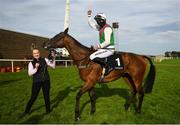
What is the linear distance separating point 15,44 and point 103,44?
2879cm

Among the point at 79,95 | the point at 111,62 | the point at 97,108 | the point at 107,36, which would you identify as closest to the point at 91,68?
the point at 111,62

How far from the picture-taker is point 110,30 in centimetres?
834

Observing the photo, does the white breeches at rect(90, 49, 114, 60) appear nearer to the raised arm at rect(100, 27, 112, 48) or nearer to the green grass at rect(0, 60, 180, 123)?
the raised arm at rect(100, 27, 112, 48)

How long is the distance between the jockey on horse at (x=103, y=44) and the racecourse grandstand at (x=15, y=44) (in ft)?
77.2

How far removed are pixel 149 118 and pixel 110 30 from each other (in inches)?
105

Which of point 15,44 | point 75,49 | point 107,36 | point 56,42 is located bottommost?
point 75,49

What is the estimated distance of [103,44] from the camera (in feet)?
27.3

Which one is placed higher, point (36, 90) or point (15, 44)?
point (15, 44)

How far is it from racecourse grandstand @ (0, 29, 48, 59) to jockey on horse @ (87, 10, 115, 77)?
23541 millimetres

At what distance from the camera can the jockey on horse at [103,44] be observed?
8.26 meters

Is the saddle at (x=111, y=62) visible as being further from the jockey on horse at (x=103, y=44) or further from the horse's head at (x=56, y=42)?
the horse's head at (x=56, y=42)

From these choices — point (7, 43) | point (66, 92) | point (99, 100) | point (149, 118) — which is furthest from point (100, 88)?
point (7, 43)

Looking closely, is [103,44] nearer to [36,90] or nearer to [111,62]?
[111,62]

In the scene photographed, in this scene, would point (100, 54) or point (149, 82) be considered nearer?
point (100, 54)
